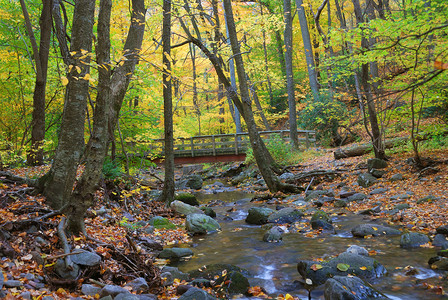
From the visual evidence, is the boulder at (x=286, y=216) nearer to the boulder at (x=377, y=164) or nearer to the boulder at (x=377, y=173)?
the boulder at (x=377, y=173)

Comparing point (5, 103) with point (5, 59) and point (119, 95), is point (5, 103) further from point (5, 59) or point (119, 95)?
point (119, 95)

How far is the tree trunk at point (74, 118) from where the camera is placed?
4.62 metres

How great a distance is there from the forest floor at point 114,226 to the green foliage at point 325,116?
7268mm

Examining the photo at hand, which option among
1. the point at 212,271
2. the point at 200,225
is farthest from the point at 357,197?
the point at 212,271

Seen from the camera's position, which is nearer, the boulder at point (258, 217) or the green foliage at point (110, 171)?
the boulder at point (258, 217)

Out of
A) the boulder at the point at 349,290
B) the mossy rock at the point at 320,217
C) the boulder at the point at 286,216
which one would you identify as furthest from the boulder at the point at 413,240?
the boulder at the point at 286,216

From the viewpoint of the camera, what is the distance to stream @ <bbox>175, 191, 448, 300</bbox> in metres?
4.01

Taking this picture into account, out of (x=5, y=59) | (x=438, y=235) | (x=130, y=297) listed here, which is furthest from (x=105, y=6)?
(x=5, y=59)

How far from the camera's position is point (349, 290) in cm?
357

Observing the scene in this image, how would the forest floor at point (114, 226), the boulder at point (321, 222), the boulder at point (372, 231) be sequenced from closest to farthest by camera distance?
1. the forest floor at point (114, 226)
2. the boulder at point (372, 231)
3. the boulder at point (321, 222)

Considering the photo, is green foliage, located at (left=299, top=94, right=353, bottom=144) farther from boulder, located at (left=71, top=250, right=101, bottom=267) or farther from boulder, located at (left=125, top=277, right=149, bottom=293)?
boulder, located at (left=71, top=250, right=101, bottom=267)

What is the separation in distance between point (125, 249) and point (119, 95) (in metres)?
4.28

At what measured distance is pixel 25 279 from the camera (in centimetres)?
310

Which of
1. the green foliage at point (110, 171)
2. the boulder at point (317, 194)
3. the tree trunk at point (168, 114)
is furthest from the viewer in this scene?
the boulder at point (317, 194)
